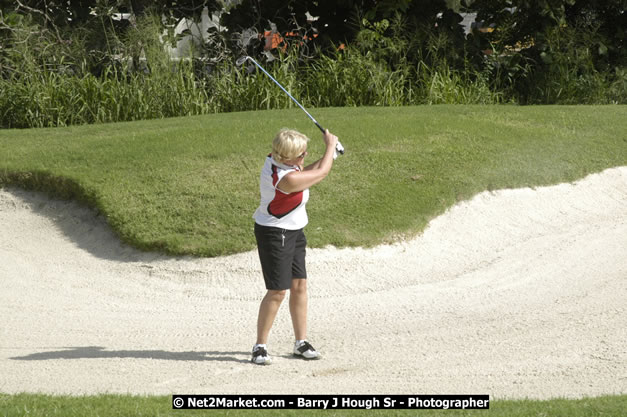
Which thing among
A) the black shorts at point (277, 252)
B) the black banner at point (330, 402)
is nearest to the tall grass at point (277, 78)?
the black shorts at point (277, 252)

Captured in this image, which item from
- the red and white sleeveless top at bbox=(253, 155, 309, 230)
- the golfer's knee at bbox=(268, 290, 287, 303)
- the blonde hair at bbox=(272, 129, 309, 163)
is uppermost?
the blonde hair at bbox=(272, 129, 309, 163)

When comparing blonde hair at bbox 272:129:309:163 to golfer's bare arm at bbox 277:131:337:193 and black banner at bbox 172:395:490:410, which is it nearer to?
golfer's bare arm at bbox 277:131:337:193

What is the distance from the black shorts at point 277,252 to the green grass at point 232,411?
113 centimetres

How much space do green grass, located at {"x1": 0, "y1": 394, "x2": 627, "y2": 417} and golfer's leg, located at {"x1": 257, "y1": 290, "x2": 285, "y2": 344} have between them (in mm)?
1081

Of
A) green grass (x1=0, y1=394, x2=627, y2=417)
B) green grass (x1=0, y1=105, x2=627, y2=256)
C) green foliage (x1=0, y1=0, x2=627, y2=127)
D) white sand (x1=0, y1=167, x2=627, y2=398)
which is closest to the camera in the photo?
green grass (x1=0, y1=394, x2=627, y2=417)

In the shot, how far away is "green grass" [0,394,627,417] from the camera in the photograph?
4348mm

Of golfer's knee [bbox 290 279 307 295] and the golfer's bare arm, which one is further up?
the golfer's bare arm

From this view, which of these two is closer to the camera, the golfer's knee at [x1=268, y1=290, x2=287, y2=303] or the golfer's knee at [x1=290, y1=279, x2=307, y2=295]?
the golfer's knee at [x1=268, y1=290, x2=287, y2=303]

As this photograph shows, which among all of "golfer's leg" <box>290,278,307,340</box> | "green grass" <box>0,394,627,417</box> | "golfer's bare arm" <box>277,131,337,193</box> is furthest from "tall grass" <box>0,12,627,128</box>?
"green grass" <box>0,394,627,417</box>

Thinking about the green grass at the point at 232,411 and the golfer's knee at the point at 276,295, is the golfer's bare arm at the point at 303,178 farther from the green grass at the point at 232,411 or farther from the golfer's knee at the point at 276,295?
the green grass at the point at 232,411

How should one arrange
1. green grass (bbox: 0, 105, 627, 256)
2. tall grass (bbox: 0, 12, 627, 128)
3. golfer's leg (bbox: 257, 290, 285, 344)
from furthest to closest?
tall grass (bbox: 0, 12, 627, 128)
green grass (bbox: 0, 105, 627, 256)
golfer's leg (bbox: 257, 290, 285, 344)

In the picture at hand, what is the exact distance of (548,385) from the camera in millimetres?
5215

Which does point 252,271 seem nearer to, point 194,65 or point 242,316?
point 242,316

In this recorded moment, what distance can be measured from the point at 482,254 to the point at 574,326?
2.34 meters
